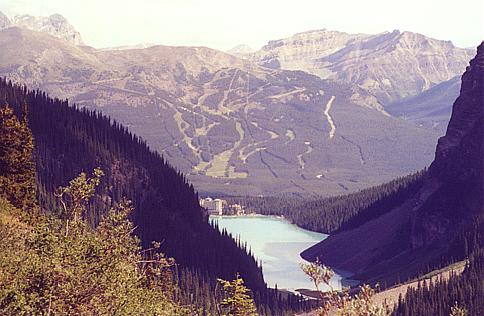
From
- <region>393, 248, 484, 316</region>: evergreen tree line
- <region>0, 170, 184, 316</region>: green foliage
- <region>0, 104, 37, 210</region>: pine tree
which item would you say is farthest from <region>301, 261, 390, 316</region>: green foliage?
<region>393, 248, 484, 316</region>: evergreen tree line

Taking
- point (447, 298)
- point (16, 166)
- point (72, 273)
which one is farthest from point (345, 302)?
point (447, 298)

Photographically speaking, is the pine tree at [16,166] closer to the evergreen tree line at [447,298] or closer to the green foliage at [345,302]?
the green foliage at [345,302]

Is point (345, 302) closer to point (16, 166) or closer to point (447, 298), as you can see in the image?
point (16, 166)

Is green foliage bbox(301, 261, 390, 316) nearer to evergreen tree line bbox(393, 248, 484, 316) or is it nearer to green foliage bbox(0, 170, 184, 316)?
green foliage bbox(0, 170, 184, 316)

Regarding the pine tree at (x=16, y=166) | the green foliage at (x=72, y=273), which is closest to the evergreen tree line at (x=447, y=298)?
the pine tree at (x=16, y=166)

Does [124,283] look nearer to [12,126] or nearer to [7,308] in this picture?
[7,308]
